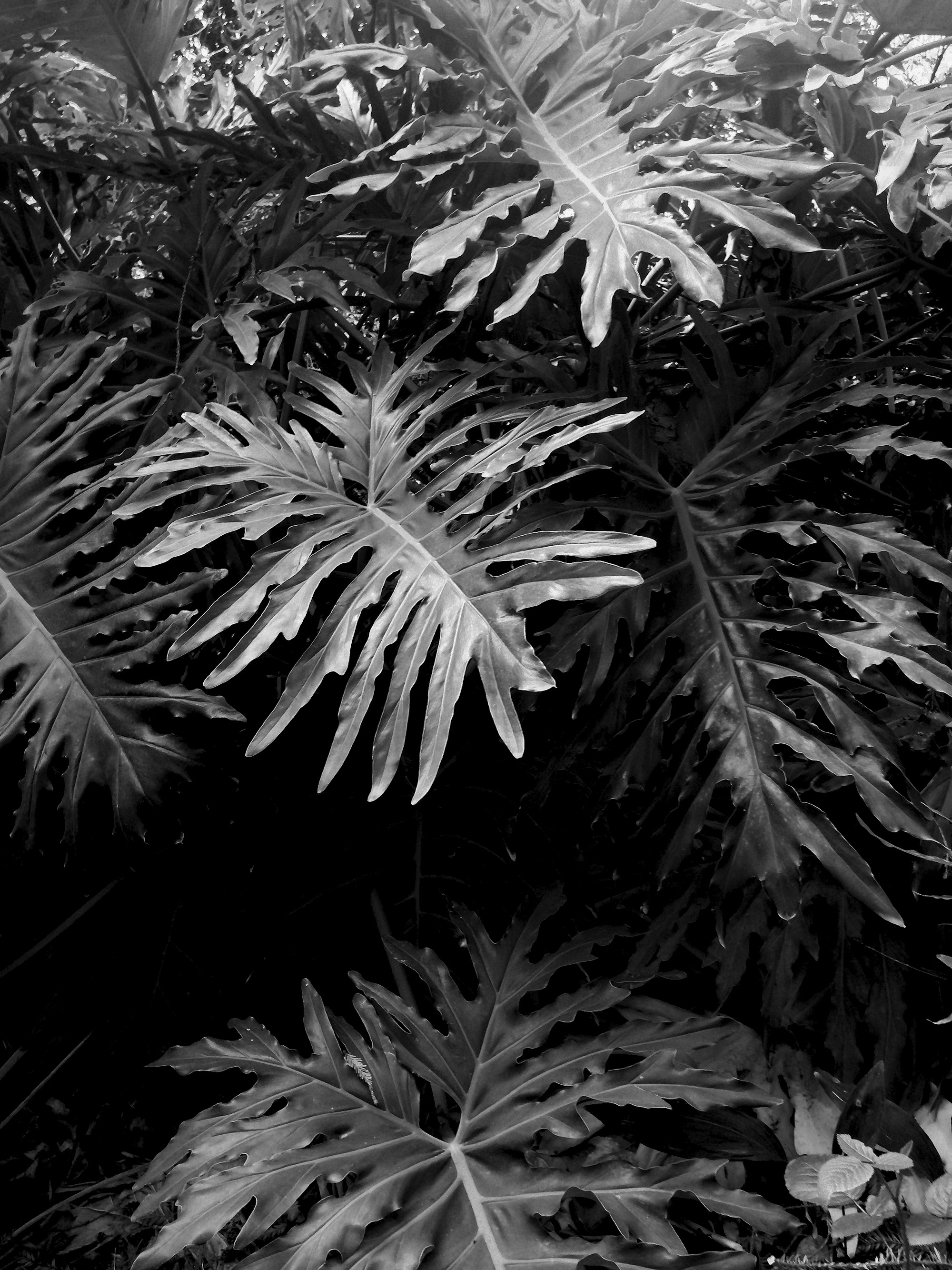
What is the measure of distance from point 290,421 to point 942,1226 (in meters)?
1.02

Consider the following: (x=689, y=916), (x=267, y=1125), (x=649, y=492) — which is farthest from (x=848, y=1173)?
(x=649, y=492)

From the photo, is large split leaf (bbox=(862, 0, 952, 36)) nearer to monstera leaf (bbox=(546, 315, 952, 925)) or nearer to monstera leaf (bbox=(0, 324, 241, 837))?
monstera leaf (bbox=(546, 315, 952, 925))

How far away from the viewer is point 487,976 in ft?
3.44

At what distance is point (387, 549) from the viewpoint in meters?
0.97

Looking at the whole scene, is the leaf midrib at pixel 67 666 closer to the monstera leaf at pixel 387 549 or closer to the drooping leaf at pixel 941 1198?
the monstera leaf at pixel 387 549

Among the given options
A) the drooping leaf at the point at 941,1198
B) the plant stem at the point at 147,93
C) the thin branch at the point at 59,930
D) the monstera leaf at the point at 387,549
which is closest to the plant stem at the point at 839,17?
the monstera leaf at the point at 387,549

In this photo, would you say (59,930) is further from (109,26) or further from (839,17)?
A: (839,17)

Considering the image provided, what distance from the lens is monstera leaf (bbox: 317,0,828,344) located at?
92 centimetres

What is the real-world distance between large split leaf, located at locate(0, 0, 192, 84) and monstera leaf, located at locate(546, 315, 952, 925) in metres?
1.04

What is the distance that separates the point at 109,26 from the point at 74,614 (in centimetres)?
101

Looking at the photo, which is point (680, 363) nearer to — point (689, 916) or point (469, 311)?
point (469, 311)

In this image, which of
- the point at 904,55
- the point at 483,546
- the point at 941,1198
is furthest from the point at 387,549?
the point at 904,55

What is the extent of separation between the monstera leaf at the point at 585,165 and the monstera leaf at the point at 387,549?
0.48 ft

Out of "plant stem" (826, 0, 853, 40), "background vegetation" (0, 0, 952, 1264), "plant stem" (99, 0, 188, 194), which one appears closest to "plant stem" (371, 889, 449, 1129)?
"background vegetation" (0, 0, 952, 1264)
